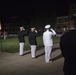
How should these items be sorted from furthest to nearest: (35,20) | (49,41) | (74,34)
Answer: (35,20), (49,41), (74,34)

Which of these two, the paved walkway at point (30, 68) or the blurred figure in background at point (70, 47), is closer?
the blurred figure in background at point (70, 47)

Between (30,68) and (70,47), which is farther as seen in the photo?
(30,68)

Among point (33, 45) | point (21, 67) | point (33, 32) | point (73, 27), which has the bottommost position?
point (21, 67)

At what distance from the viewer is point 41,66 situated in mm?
9602

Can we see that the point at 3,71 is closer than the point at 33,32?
Yes

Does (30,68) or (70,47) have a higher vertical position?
(70,47)

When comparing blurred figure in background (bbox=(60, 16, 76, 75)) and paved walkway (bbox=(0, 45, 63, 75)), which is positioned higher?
blurred figure in background (bbox=(60, 16, 76, 75))

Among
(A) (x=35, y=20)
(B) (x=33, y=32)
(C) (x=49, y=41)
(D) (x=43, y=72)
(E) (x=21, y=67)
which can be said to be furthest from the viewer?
(A) (x=35, y=20)

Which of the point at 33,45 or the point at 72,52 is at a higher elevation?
the point at 72,52

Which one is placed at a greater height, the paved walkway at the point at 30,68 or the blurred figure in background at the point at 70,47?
the blurred figure in background at the point at 70,47

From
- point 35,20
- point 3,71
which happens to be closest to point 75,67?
point 3,71

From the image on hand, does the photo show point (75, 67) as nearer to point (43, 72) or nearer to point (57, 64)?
point (43, 72)

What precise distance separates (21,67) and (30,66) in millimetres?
450

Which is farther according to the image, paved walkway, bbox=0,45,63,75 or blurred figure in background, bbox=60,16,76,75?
paved walkway, bbox=0,45,63,75
